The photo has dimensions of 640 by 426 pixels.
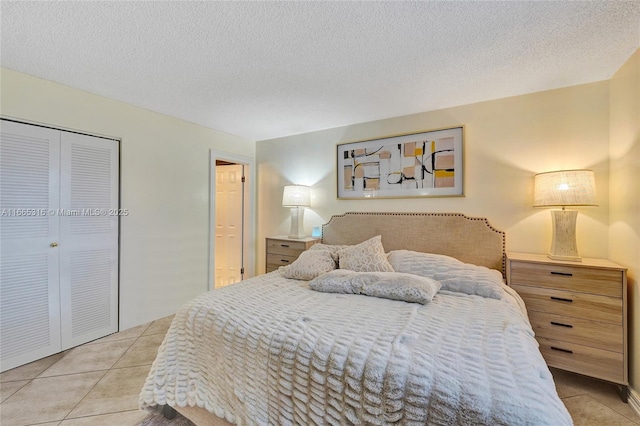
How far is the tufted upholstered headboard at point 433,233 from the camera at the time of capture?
254 cm

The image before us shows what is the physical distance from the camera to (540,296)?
6.84 feet

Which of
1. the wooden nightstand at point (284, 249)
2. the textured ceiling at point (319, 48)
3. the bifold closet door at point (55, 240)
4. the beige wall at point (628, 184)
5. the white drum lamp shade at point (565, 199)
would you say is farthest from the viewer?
the wooden nightstand at point (284, 249)

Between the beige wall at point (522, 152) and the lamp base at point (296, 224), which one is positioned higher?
the beige wall at point (522, 152)

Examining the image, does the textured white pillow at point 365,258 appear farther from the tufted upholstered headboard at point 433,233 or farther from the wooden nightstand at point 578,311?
the wooden nightstand at point 578,311

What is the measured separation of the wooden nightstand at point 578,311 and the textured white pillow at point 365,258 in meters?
1.02

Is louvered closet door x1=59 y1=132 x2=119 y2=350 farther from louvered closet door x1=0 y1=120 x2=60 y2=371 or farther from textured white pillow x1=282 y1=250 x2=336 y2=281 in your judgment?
textured white pillow x1=282 y1=250 x2=336 y2=281

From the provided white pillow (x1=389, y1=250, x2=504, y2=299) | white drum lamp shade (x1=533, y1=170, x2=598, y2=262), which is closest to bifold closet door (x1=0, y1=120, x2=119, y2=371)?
white pillow (x1=389, y1=250, x2=504, y2=299)

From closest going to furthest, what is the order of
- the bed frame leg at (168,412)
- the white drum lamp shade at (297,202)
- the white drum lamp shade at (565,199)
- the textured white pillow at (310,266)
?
the bed frame leg at (168,412), the white drum lamp shade at (565,199), the textured white pillow at (310,266), the white drum lamp shade at (297,202)

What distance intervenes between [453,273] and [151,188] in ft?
10.5

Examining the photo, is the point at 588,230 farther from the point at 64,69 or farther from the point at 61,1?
the point at 64,69

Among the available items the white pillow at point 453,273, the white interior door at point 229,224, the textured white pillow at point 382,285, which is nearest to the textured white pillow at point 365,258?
the white pillow at point 453,273

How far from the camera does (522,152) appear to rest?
2.50m

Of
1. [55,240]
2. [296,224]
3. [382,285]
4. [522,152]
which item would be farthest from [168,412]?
[522,152]

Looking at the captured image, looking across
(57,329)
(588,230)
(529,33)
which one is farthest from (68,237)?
(588,230)
